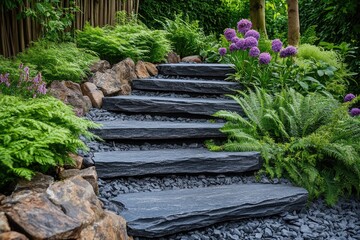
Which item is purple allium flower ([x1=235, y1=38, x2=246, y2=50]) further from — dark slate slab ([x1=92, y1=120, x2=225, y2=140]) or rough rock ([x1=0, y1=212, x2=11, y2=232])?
rough rock ([x1=0, y1=212, x2=11, y2=232])

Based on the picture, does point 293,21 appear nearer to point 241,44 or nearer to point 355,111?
point 241,44

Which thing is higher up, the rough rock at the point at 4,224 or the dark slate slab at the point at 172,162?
the rough rock at the point at 4,224

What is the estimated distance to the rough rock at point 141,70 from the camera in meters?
5.62

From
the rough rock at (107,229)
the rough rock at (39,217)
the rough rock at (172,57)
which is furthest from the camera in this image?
the rough rock at (172,57)

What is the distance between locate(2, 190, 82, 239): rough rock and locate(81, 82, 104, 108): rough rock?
2.30 m

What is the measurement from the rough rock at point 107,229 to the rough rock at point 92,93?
2114mm

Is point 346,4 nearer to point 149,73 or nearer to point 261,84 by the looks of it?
point 261,84

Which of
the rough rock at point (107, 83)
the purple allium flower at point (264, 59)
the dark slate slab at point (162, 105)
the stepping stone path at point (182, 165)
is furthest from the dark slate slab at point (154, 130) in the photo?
the purple allium flower at point (264, 59)

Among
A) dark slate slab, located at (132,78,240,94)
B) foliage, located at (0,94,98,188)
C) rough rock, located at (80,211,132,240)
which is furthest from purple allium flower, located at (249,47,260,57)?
rough rock, located at (80,211,132,240)

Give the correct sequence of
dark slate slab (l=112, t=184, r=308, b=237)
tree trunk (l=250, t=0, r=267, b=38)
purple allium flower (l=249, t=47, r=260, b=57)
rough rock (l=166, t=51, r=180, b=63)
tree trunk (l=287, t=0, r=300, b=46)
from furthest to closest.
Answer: tree trunk (l=250, t=0, r=267, b=38), tree trunk (l=287, t=0, r=300, b=46), rough rock (l=166, t=51, r=180, b=63), purple allium flower (l=249, t=47, r=260, b=57), dark slate slab (l=112, t=184, r=308, b=237)

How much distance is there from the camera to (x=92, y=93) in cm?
476

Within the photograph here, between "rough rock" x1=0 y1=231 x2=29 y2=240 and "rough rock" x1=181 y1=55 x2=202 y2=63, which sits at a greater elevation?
"rough rock" x1=181 y1=55 x2=202 y2=63

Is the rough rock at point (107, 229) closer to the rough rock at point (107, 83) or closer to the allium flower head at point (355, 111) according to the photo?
the rough rock at point (107, 83)

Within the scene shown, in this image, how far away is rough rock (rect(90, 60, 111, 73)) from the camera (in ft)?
16.7
